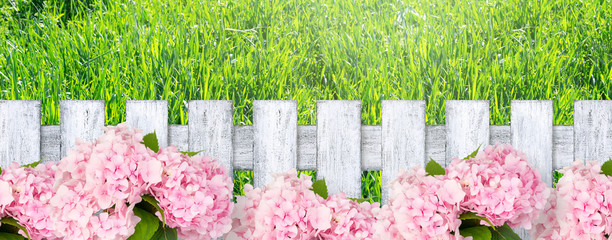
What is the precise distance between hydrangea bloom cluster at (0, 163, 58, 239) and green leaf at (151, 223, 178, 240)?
31cm

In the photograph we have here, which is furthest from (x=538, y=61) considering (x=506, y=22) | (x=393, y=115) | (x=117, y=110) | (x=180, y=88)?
(x=117, y=110)

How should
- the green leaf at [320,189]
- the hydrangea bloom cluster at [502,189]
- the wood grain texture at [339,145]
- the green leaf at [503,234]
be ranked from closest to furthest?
the hydrangea bloom cluster at [502,189], the green leaf at [503,234], the green leaf at [320,189], the wood grain texture at [339,145]

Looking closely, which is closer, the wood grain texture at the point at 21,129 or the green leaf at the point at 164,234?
the green leaf at the point at 164,234

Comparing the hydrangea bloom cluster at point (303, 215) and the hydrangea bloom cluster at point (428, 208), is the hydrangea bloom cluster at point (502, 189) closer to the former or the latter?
the hydrangea bloom cluster at point (428, 208)

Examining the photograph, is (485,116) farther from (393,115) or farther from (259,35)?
(259,35)

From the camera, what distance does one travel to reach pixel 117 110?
2.71 meters

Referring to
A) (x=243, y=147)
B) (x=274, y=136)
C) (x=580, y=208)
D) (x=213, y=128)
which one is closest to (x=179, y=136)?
(x=213, y=128)

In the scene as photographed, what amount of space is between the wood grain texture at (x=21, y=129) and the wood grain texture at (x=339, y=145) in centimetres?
100

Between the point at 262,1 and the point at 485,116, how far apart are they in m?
1.71

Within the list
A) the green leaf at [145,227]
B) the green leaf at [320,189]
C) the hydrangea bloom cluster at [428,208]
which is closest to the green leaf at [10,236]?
the green leaf at [145,227]

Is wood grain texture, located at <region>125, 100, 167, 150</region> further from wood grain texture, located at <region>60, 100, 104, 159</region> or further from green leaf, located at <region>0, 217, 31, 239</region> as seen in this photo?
green leaf, located at <region>0, 217, 31, 239</region>

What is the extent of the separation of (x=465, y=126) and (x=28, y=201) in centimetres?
140

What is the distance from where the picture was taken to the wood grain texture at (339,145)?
2.07 meters

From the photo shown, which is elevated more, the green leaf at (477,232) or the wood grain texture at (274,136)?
the wood grain texture at (274,136)
